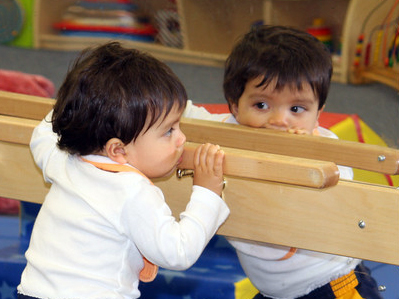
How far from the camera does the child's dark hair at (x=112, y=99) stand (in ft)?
2.27

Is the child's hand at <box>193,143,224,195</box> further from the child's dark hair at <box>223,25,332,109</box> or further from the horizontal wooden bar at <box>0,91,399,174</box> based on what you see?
the child's dark hair at <box>223,25,332,109</box>

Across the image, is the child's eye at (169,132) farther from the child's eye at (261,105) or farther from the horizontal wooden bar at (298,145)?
the child's eye at (261,105)

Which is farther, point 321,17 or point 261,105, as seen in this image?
point 321,17

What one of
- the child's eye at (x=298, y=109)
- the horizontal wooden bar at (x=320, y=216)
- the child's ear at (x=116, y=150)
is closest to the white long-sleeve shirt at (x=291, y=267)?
the child's eye at (x=298, y=109)

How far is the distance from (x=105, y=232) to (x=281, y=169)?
206 millimetres

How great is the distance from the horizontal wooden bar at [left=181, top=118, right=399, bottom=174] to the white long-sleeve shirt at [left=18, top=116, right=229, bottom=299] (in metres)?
0.15

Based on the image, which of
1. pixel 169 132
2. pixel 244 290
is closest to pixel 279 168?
pixel 169 132

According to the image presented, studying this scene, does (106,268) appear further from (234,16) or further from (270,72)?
(234,16)

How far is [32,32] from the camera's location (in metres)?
1.47

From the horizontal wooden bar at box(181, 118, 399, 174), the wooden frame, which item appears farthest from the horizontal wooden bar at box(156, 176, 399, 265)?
the horizontal wooden bar at box(181, 118, 399, 174)

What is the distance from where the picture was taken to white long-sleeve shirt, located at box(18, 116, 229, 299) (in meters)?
0.67

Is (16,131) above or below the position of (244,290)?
above

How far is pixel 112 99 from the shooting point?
69 cm

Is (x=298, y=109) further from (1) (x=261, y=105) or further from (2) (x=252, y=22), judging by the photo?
(2) (x=252, y=22)
